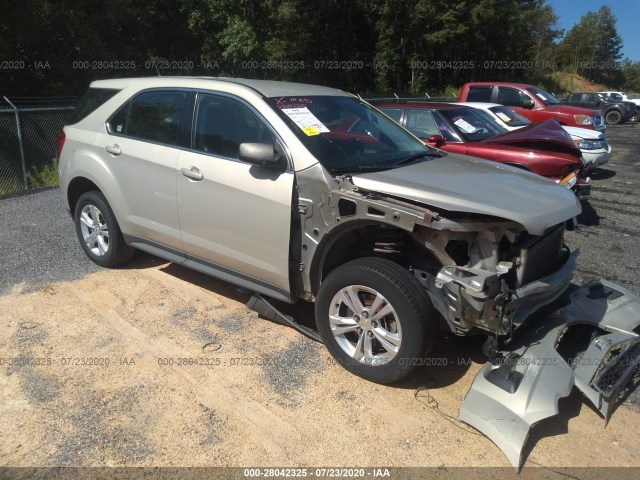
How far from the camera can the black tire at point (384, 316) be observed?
3131 mm

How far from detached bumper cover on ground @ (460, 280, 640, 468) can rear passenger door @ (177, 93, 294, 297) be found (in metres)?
1.55

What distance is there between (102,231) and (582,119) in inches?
459

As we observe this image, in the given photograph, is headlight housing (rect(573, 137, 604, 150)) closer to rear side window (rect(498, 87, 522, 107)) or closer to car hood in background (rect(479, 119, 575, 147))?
car hood in background (rect(479, 119, 575, 147))

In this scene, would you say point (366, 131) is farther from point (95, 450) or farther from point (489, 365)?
point (95, 450)

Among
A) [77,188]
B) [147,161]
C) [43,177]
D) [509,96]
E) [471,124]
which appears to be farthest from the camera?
[509,96]

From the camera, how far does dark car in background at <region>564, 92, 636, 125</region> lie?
81.8 feet

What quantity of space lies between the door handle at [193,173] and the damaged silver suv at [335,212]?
1cm

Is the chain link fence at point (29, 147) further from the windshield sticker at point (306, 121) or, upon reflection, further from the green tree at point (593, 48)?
the green tree at point (593, 48)

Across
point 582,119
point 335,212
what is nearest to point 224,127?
point 335,212

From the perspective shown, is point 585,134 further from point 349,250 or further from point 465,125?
point 349,250

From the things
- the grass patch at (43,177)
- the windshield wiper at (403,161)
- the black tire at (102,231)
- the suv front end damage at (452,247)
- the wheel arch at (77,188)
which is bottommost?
the grass patch at (43,177)

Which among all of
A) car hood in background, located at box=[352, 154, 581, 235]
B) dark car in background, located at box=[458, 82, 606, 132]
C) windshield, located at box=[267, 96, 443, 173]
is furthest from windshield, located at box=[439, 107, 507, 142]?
dark car in background, located at box=[458, 82, 606, 132]

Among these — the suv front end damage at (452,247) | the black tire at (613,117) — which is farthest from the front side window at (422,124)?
the black tire at (613,117)

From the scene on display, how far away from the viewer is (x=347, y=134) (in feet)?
13.2
